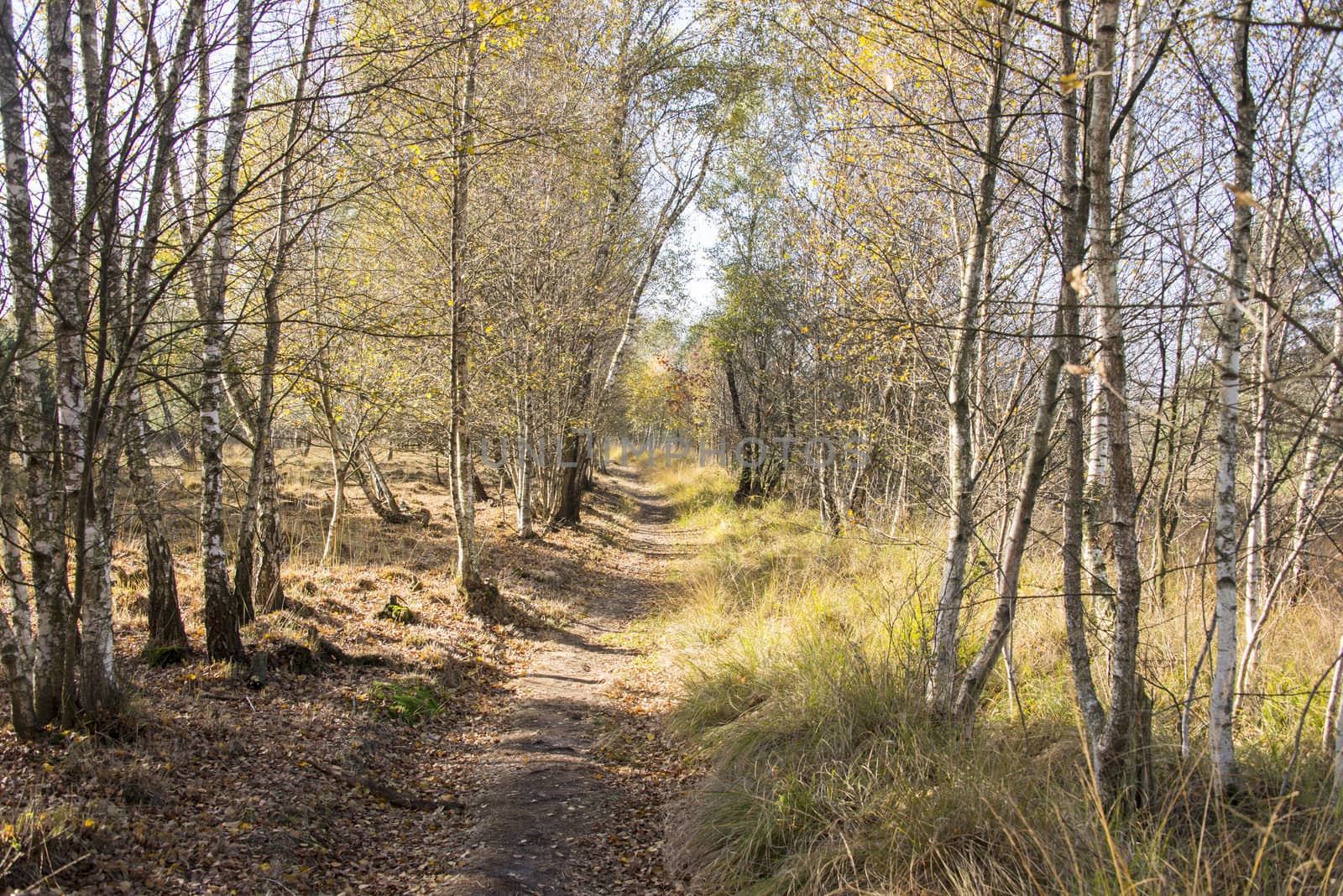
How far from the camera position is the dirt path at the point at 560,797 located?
3.92m

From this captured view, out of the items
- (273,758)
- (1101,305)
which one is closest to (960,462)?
(1101,305)

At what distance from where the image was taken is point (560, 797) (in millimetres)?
4852

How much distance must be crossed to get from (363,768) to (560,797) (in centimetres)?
133

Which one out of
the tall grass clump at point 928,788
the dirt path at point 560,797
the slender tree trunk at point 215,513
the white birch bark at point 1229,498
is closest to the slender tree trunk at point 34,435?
the slender tree trunk at point 215,513

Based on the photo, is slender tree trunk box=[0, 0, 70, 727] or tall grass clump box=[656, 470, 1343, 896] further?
slender tree trunk box=[0, 0, 70, 727]

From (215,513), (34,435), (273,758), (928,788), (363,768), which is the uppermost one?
(34,435)

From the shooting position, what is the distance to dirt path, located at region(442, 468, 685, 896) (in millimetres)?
3922

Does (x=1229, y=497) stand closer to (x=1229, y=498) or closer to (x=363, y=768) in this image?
(x=1229, y=498)

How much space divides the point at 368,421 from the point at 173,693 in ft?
23.1

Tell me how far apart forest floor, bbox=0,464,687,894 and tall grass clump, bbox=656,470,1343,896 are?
56cm

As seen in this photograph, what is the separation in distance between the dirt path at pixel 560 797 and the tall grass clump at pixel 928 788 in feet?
1.32

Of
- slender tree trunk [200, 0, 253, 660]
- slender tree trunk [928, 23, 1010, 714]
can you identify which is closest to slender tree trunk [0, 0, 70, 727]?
slender tree trunk [200, 0, 253, 660]

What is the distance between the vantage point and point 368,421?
1154 centimetres

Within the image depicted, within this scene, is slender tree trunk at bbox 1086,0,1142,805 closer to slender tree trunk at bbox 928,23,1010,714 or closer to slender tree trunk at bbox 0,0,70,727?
slender tree trunk at bbox 928,23,1010,714
